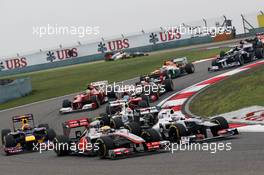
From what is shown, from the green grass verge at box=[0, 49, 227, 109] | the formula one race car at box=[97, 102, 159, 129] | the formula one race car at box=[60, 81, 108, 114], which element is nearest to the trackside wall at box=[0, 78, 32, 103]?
the green grass verge at box=[0, 49, 227, 109]

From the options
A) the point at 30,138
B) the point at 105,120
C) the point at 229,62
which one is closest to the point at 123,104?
the point at 105,120

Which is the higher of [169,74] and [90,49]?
[90,49]

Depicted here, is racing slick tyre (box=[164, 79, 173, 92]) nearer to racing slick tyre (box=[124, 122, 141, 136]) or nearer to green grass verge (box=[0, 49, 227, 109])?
green grass verge (box=[0, 49, 227, 109])

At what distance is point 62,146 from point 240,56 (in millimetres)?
18080

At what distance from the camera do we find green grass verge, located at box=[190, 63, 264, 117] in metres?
20.2

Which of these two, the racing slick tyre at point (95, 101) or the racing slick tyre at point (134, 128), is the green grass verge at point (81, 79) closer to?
the racing slick tyre at point (95, 101)

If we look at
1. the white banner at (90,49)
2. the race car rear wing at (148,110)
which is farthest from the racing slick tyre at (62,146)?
the white banner at (90,49)

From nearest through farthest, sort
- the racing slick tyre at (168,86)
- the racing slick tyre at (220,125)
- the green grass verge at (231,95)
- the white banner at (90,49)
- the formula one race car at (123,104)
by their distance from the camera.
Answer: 1. the racing slick tyre at (220,125)
2. the green grass verge at (231,95)
3. the formula one race car at (123,104)
4. the racing slick tyre at (168,86)
5. the white banner at (90,49)

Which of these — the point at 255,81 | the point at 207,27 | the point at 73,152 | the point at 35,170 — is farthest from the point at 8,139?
the point at 207,27

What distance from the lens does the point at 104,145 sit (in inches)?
582

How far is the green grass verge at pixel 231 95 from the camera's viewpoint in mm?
20250

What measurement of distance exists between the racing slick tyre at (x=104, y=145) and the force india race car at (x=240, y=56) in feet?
63.0

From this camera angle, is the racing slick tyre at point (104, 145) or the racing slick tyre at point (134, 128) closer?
the racing slick tyre at point (104, 145)

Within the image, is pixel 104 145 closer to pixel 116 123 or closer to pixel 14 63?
pixel 116 123
